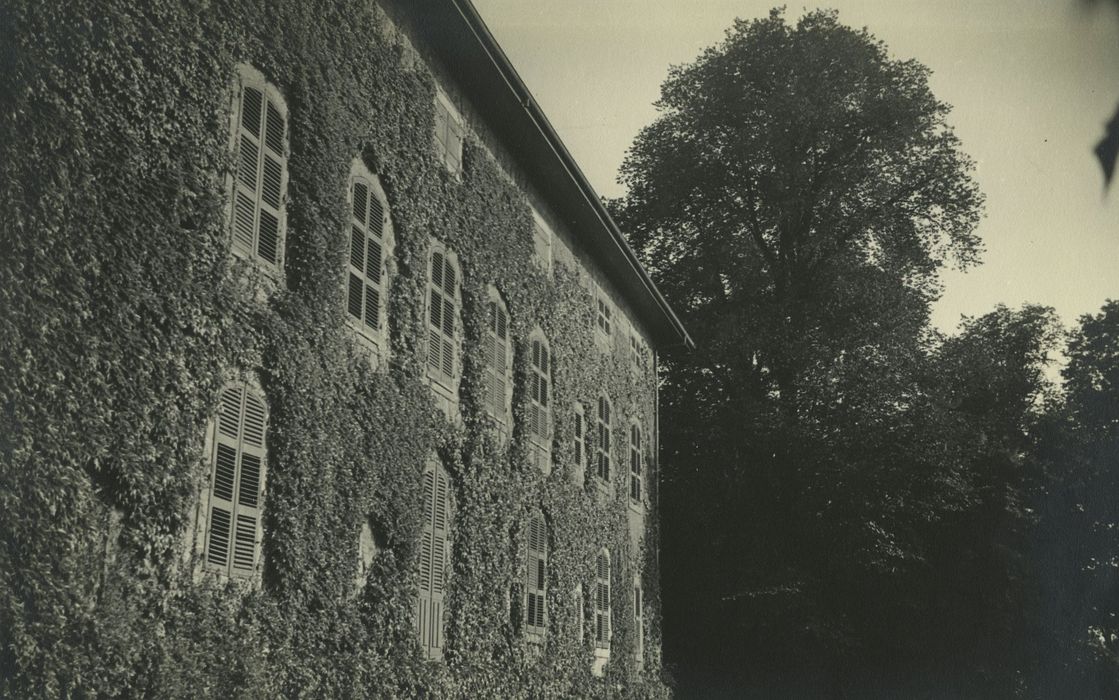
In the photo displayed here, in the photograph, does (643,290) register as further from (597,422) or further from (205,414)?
(205,414)

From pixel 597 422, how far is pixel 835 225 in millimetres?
14018

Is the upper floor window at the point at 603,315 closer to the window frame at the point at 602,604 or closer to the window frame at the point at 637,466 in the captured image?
the window frame at the point at 637,466

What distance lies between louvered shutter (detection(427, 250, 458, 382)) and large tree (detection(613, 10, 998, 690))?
17.4m

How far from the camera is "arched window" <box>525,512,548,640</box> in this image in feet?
53.1

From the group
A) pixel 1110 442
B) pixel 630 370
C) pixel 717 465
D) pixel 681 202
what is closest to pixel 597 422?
pixel 630 370

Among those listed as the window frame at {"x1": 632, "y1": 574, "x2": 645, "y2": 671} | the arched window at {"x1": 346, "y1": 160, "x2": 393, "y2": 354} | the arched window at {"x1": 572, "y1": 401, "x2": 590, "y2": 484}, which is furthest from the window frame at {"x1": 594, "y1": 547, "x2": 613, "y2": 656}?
the arched window at {"x1": 346, "y1": 160, "x2": 393, "y2": 354}

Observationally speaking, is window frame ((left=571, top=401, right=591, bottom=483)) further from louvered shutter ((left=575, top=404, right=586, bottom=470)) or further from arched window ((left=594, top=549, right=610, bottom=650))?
arched window ((left=594, top=549, right=610, bottom=650))

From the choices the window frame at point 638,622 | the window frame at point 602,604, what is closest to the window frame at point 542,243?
the window frame at point 602,604

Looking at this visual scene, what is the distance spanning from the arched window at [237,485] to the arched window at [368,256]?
2214mm

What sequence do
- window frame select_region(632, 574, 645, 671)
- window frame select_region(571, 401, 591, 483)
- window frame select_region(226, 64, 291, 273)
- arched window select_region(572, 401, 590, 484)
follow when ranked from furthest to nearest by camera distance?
window frame select_region(632, 574, 645, 671)
arched window select_region(572, 401, 590, 484)
window frame select_region(571, 401, 591, 483)
window frame select_region(226, 64, 291, 273)

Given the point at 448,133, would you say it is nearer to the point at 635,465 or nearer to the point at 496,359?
the point at 496,359

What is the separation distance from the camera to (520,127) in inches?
663

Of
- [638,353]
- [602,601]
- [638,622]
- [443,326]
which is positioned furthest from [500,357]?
[638,353]

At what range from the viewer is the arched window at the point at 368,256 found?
38.9 ft
